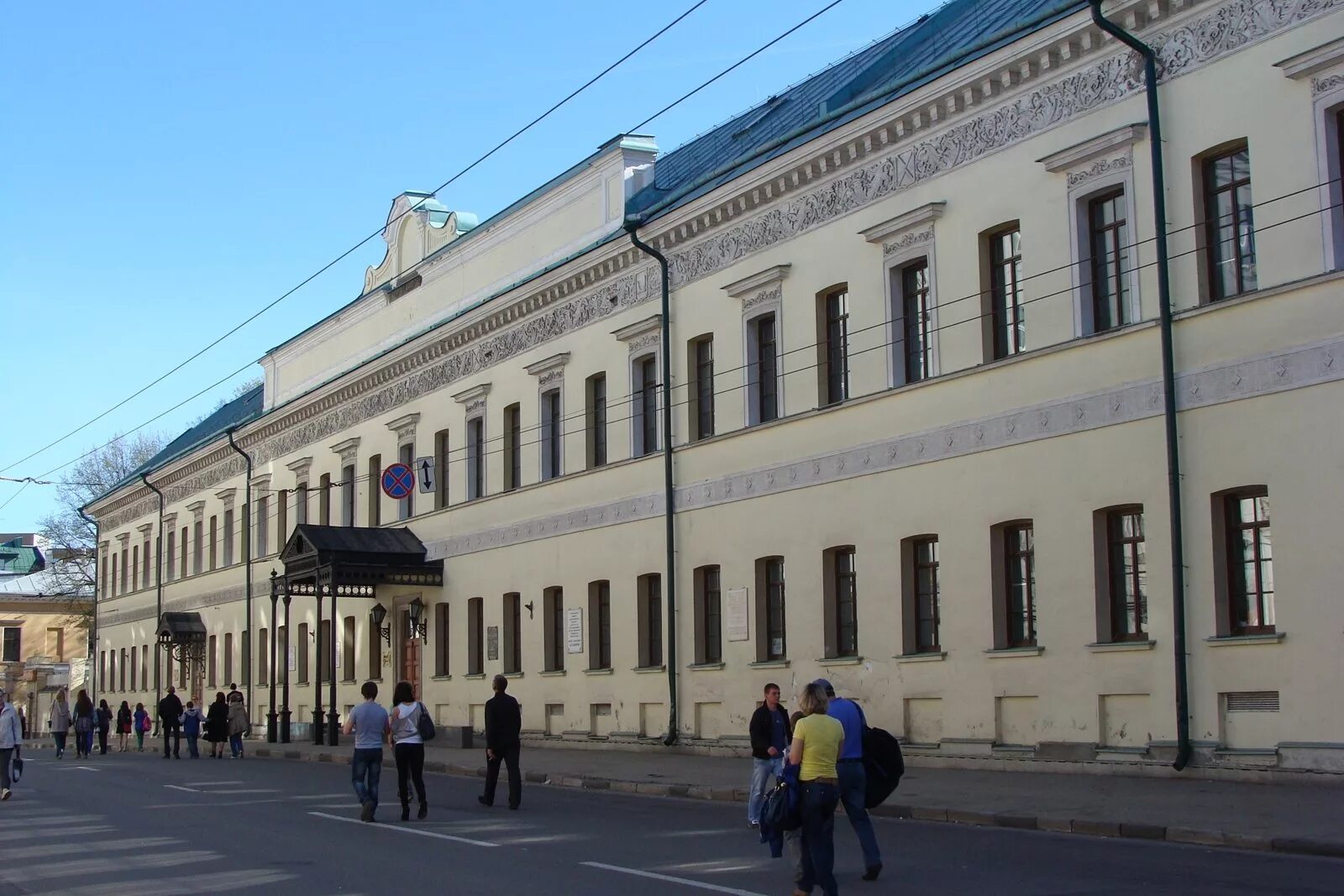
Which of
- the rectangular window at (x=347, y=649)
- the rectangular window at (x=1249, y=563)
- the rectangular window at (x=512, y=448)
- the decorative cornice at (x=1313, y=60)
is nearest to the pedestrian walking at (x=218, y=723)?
the rectangular window at (x=347, y=649)

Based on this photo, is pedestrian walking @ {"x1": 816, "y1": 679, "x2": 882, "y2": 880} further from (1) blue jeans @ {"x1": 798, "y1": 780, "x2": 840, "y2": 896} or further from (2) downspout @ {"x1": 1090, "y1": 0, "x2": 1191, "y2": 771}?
(2) downspout @ {"x1": 1090, "y1": 0, "x2": 1191, "y2": 771}

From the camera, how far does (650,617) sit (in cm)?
3155

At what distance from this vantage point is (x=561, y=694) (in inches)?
1346

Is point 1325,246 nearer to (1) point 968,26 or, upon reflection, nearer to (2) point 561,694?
(1) point 968,26

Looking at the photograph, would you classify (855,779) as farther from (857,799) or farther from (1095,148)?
(1095,148)

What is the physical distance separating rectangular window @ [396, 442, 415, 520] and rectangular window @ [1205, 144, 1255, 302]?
25362 millimetres

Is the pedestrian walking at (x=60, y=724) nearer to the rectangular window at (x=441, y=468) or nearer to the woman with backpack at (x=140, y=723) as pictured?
the woman with backpack at (x=140, y=723)

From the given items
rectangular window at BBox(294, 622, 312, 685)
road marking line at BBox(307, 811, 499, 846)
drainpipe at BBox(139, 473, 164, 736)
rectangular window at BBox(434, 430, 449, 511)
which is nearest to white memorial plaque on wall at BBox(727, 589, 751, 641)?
road marking line at BBox(307, 811, 499, 846)

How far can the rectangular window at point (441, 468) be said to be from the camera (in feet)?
132

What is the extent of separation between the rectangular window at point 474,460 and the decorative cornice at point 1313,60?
23062mm

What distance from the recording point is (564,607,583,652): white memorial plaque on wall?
33531 mm

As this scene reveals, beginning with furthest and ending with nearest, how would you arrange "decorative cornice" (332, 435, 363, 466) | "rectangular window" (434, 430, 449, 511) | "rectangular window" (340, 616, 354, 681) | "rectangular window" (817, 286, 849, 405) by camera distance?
"decorative cornice" (332, 435, 363, 466) < "rectangular window" (340, 616, 354, 681) < "rectangular window" (434, 430, 449, 511) < "rectangular window" (817, 286, 849, 405)

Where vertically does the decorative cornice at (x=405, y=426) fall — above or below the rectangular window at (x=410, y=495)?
above

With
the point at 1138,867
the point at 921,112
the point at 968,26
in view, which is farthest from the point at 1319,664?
the point at 968,26
